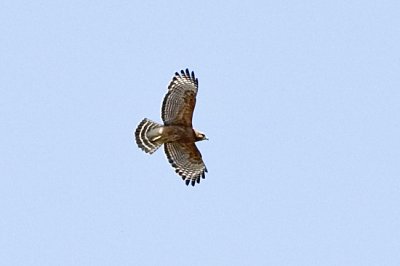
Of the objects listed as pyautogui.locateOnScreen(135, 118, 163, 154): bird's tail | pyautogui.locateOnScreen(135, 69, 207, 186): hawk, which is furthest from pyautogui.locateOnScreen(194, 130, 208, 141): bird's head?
pyautogui.locateOnScreen(135, 118, 163, 154): bird's tail

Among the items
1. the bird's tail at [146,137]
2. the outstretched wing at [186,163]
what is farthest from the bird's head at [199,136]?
the bird's tail at [146,137]

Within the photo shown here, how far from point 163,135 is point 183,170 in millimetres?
947

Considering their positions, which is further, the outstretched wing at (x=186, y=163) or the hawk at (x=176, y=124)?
the outstretched wing at (x=186, y=163)

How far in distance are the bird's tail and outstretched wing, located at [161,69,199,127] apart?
319 mm

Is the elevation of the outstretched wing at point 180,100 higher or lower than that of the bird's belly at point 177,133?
higher

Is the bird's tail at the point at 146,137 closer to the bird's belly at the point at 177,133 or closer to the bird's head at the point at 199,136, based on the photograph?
the bird's belly at the point at 177,133

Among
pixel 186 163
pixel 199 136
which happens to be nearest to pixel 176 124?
pixel 199 136

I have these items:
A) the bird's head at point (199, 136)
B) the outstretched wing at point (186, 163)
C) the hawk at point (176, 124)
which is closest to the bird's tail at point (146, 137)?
the hawk at point (176, 124)

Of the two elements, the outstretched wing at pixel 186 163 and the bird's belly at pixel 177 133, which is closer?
the bird's belly at pixel 177 133

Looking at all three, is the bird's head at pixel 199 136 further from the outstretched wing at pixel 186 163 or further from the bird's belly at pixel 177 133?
the outstretched wing at pixel 186 163

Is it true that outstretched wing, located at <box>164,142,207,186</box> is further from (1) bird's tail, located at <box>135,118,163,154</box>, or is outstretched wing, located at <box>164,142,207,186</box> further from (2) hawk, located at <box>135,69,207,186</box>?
(1) bird's tail, located at <box>135,118,163,154</box>

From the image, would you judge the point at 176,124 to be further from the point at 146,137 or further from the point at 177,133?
the point at 146,137

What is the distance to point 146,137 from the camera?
93.1ft

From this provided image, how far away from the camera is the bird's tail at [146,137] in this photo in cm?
2834
